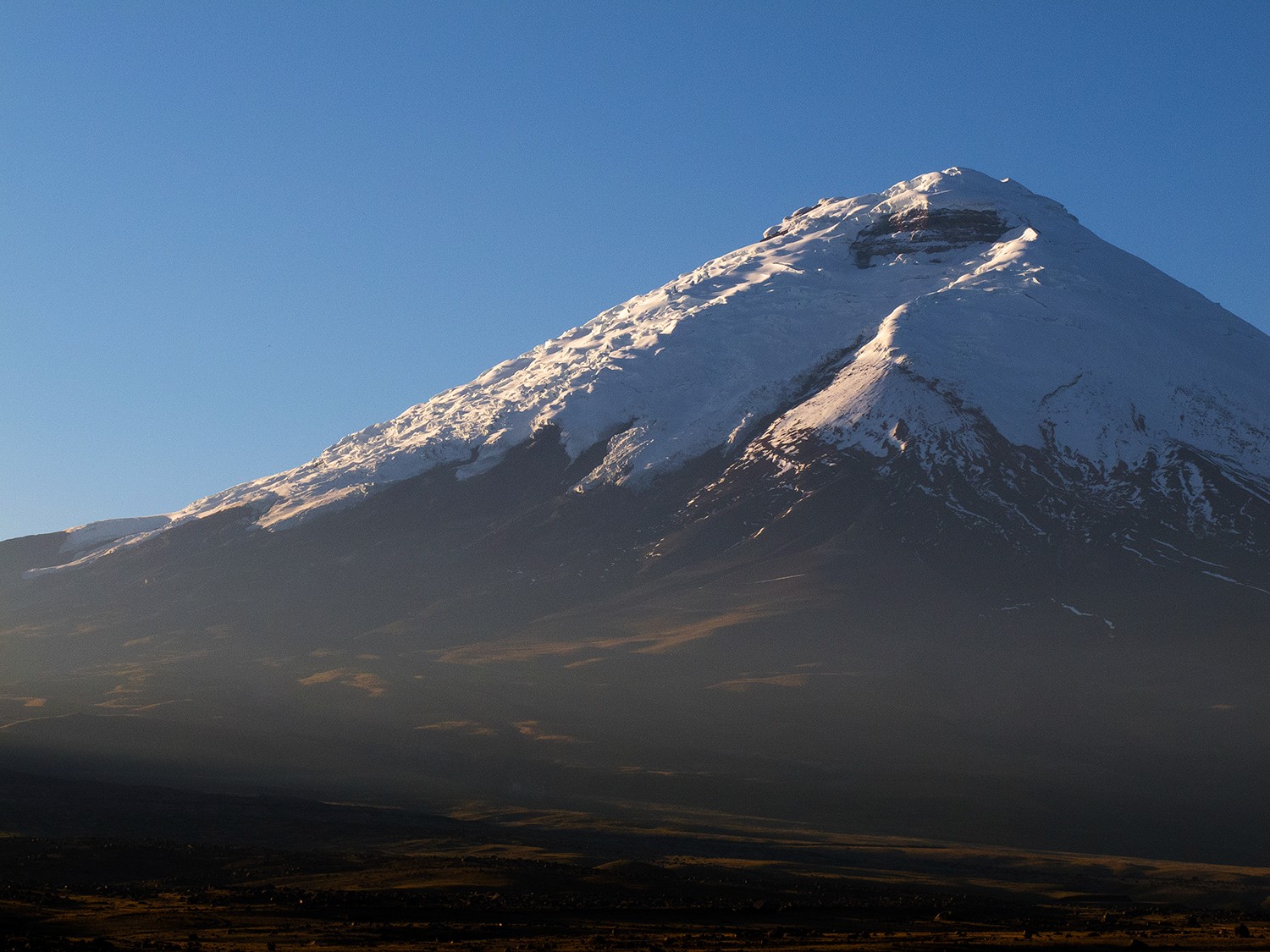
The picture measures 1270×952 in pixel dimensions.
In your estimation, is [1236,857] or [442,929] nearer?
[442,929]

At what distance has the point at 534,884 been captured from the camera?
72.1m

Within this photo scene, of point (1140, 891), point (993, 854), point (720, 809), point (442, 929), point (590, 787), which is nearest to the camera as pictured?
point (442, 929)

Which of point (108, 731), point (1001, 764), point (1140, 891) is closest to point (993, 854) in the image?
point (1140, 891)

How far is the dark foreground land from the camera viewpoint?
51781 millimetres

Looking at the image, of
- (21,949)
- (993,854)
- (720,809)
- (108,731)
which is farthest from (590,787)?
(21,949)

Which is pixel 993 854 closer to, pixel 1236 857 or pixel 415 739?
pixel 1236 857

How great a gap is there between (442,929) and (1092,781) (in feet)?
402

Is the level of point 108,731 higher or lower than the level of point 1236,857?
higher

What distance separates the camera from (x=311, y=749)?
166 metres

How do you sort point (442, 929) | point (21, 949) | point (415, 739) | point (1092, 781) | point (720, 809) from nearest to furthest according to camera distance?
point (21, 949) → point (442, 929) → point (720, 809) → point (1092, 781) → point (415, 739)

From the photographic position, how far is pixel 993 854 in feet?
364

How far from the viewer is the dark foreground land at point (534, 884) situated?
5178cm

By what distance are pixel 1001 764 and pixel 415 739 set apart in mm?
72095

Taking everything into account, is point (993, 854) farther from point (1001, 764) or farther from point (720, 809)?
point (1001, 764)
